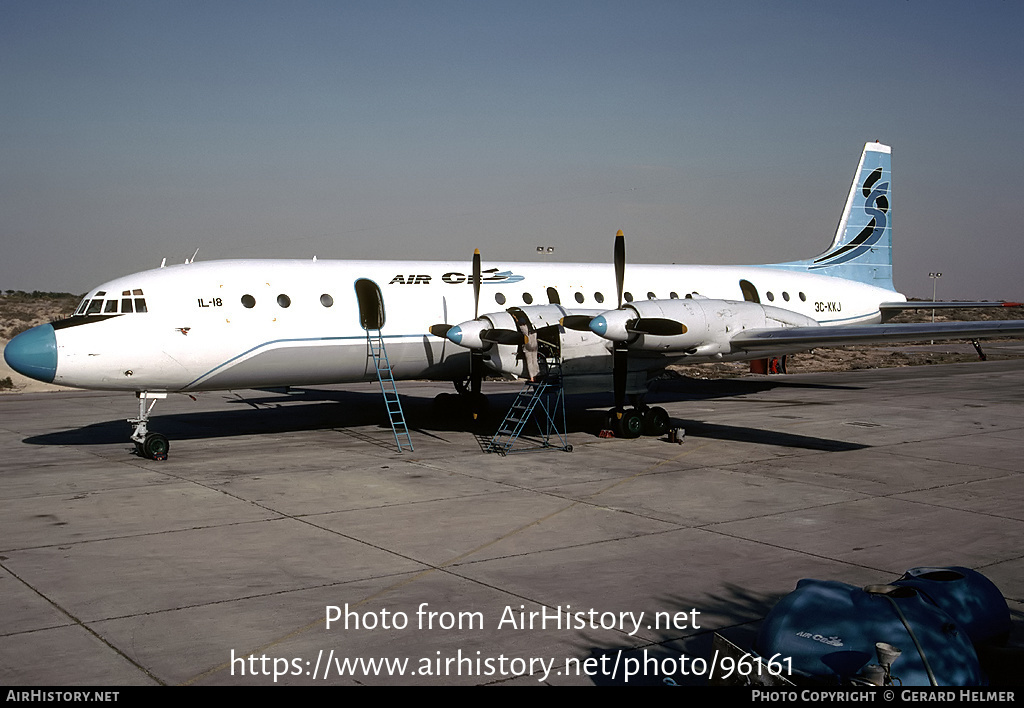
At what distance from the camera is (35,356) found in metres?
15.9

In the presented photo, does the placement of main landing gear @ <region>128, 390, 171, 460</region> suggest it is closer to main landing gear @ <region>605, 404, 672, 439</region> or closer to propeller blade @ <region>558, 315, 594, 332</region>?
propeller blade @ <region>558, 315, 594, 332</region>

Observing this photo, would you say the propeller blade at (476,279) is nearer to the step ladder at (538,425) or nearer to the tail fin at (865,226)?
the step ladder at (538,425)

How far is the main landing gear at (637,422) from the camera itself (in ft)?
64.7

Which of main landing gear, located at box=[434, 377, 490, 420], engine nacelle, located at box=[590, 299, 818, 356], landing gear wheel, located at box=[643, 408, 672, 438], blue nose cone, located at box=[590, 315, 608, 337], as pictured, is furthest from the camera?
main landing gear, located at box=[434, 377, 490, 420]

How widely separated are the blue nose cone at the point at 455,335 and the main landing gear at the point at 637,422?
158 inches

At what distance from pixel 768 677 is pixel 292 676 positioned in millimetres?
3770

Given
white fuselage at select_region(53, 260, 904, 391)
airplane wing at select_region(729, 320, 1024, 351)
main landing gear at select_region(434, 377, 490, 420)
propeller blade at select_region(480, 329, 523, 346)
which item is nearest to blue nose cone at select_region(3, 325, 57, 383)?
white fuselage at select_region(53, 260, 904, 391)

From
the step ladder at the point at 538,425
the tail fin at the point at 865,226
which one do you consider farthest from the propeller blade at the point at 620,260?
the tail fin at the point at 865,226

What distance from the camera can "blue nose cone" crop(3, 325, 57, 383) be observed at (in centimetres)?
1594

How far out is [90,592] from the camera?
30.1 feet

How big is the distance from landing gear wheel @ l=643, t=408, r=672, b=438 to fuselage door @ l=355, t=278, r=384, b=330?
635cm

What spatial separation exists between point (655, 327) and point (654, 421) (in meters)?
2.72

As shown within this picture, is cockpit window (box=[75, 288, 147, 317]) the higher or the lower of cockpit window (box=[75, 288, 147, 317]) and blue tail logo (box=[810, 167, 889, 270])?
the lower

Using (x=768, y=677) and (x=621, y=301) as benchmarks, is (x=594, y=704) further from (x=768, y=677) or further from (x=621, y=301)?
(x=621, y=301)
